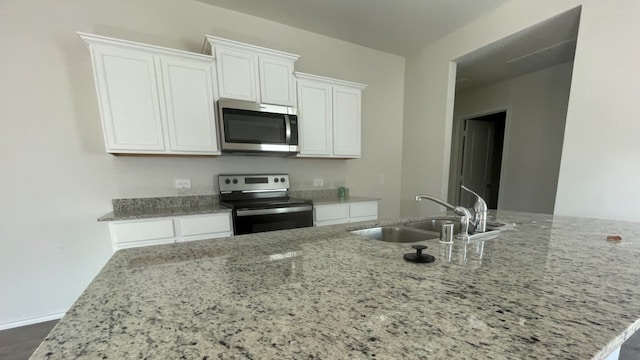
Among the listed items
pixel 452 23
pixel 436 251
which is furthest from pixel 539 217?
pixel 452 23

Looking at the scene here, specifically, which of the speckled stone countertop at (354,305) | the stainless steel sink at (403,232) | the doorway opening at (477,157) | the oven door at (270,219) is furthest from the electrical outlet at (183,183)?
the doorway opening at (477,157)

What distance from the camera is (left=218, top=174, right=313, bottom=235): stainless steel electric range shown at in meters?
2.00

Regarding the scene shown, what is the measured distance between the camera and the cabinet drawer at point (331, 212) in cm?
241

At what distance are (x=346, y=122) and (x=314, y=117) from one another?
1.41 feet

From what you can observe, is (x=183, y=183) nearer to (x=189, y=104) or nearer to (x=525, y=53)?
(x=189, y=104)

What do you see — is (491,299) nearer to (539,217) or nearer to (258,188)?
(539,217)

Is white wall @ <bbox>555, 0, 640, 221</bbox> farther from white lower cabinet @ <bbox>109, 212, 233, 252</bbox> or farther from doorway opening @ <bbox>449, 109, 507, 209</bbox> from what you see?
white lower cabinet @ <bbox>109, 212, 233, 252</bbox>

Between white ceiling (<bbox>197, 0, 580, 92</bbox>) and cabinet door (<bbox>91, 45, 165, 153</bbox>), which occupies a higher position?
white ceiling (<bbox>197, 0, 580, 92</bbox>)

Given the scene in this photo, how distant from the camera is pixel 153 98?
1.87 m

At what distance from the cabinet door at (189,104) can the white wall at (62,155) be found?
13.8 inches

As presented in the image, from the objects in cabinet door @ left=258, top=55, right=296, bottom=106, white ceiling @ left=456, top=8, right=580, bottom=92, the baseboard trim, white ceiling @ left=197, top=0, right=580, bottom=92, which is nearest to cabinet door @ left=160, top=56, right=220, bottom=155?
cabinet door @ left=258, top=55, right=296, bottom=106

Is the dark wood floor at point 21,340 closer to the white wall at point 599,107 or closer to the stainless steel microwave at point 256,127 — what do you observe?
the stainless steel microwave at point 256,127

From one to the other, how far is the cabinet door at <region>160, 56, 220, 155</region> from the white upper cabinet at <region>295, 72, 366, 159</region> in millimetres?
876

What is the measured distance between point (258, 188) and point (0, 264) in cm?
204
